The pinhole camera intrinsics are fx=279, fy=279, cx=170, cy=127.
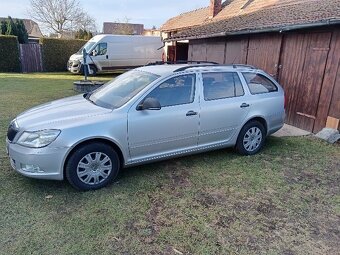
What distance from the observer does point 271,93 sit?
5180 millimetres

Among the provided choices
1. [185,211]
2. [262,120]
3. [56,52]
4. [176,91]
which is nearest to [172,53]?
[56,52]

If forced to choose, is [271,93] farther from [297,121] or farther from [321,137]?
[297,121]

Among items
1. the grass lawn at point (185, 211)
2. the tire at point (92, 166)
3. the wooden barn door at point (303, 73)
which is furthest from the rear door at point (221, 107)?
the wooden barn door at point (303, 73)

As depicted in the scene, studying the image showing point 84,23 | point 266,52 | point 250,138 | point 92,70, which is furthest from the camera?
point 84,23

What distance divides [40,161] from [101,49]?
1544 centimetres

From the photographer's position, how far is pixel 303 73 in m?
6.84

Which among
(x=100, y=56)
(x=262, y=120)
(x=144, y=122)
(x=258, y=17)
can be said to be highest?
(x=258, y=17)

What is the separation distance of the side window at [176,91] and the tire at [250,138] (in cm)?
128

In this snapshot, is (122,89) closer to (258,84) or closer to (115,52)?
(258,84)

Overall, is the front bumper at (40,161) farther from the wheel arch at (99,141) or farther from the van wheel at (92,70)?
the van wheel at (92,70)

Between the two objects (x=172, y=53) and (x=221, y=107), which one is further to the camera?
(x=172, y=53)

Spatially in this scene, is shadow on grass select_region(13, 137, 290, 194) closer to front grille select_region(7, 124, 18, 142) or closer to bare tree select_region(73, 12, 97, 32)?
front grille select_region(7, 124, 18, 142)

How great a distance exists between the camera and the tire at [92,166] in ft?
11.5

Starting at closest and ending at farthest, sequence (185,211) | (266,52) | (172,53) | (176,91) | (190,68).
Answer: (185,211) < (176,91) < (190,68) < (266,52) < (172,53)
